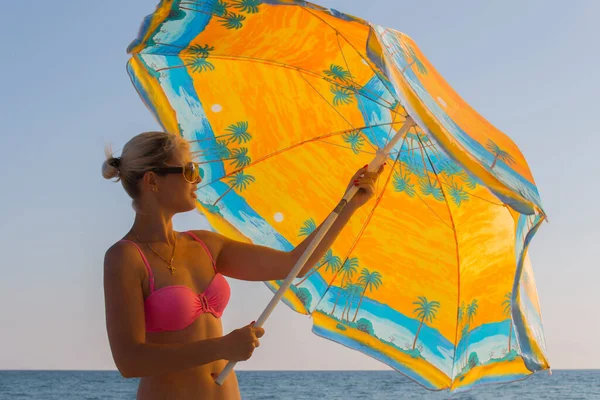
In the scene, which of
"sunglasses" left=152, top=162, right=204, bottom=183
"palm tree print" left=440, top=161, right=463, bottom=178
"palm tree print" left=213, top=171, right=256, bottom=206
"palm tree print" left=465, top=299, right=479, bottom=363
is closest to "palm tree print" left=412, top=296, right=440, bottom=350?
"palm tree print" left=465, top=299, right=479, bottom=363

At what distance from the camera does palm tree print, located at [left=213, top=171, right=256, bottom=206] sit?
3604 mm

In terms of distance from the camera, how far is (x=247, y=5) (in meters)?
3.01

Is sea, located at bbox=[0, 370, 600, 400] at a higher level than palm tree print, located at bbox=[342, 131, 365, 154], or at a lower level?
higher

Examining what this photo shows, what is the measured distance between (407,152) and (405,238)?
364 mm

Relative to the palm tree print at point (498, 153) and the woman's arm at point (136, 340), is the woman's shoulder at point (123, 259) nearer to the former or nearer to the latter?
the woman's arm at point (136, 340)

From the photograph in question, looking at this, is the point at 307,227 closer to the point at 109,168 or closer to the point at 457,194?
the point at 457,194

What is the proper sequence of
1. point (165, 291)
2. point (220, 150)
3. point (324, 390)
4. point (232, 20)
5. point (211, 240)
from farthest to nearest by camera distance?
point (324, 390) → point (220, 150) → point (232, 20) → point (211, 240) → point (165, 291)

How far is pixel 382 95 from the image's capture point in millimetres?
3412

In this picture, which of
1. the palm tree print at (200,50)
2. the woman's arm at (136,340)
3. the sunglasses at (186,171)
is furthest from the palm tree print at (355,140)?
the woman's arm at (136,340)

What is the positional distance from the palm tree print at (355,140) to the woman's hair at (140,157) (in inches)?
44.4

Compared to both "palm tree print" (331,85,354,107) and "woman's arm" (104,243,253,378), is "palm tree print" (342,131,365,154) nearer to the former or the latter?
"palm tree print" (331,85,354,107)

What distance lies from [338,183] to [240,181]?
427mm

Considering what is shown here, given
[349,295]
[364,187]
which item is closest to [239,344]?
[364,187]

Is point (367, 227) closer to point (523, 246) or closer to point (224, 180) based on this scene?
point (224, 180)
